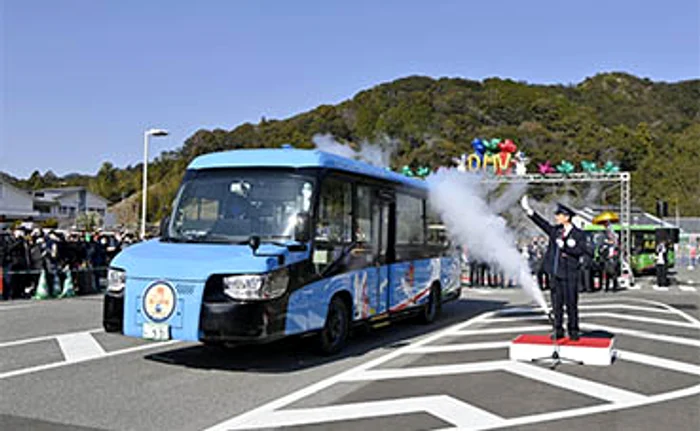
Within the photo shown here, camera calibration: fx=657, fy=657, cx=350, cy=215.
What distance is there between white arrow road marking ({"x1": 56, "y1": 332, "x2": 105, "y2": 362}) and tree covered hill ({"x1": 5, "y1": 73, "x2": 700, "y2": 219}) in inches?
1198

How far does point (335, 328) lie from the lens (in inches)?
385

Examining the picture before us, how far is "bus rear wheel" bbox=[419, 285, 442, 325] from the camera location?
13.8 metres

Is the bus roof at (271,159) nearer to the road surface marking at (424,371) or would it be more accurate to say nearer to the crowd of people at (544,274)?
the road surface marking at (424,371)

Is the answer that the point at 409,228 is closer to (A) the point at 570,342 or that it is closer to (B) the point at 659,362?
(A) the point at 570,342

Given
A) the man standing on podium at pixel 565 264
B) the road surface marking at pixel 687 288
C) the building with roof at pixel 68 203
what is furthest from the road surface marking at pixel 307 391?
the building with roof at pixel 68 203

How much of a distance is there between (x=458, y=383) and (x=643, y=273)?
99.7 ft

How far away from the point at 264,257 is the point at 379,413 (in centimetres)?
242

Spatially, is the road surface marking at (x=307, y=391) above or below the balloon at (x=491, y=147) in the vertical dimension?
below

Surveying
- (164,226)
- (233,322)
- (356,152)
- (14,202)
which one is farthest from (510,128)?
(233,322)

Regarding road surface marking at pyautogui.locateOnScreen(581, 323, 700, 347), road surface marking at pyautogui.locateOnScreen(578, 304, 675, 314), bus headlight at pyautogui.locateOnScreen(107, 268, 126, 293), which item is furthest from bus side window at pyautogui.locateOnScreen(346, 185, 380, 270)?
road surface marking at pyautogui.locateOnScreen(578, 304, 675, 314)

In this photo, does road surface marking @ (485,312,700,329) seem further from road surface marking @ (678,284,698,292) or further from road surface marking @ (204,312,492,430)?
road surface marking @ (678,284,698,292)

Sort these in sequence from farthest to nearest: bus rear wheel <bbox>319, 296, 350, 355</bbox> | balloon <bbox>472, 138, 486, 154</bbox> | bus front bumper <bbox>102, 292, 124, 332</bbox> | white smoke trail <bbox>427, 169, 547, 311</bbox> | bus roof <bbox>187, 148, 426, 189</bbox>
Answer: balloon <bbox>472, 138, 486, 154</bbox>
white smoke trail <bbox>427, 169, 547, 311</bbox>
bus rear wheel <bbox>319, 296, 350, 355</bbox>
bus roof <bbox>187, 148, 426, 189</bbox>
bus front bumper <bbox>102, 292, 124, 332</bbox>

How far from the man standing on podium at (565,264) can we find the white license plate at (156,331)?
19.0ft

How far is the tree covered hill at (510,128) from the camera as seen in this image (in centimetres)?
5581
